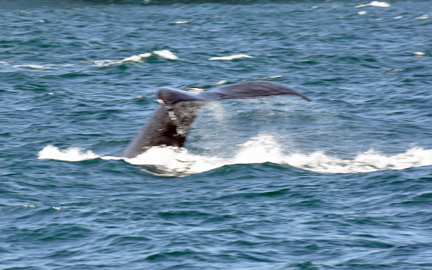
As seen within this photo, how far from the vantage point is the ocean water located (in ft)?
32.2

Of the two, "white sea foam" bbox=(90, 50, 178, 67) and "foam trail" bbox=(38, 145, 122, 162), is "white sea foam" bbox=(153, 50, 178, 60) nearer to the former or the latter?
"white sea foam" bbox=(90, 50, 178, 67)

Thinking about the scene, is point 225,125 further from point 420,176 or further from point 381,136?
point 420,176

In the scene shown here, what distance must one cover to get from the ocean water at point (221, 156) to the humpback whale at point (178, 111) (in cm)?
27

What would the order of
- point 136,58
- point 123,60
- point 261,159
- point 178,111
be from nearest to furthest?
1. point 178,111
2. point 261,159
3. point 123,60
4. point 136,58

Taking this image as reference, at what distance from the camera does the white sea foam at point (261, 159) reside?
13.3m

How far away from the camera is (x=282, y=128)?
17.0 meters

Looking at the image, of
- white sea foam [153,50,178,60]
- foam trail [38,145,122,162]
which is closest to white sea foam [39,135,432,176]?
foam trail [38,145,122,162]

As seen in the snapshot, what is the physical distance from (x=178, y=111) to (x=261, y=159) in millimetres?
2181

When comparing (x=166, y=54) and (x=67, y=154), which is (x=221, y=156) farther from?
(x=166, y=54)

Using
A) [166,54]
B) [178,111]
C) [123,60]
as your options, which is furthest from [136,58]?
[178,111]

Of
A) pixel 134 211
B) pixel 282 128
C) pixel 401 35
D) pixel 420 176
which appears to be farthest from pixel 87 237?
pixel 401 35

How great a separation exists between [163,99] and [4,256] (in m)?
3.77

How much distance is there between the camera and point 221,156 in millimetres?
14477

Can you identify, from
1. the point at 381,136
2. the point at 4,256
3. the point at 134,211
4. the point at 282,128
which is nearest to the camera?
the point at 4,256
